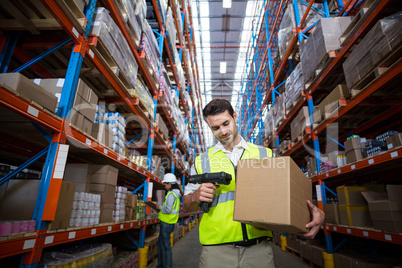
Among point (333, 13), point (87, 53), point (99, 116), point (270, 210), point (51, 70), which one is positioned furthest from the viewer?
point (333, 13)

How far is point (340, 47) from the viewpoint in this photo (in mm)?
4090

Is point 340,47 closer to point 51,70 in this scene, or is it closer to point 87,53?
point 87,53

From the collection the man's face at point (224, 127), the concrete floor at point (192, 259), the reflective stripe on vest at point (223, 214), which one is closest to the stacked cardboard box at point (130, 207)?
the concrete floor at point (192, 259)

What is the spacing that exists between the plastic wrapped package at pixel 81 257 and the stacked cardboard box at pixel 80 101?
4.59ft

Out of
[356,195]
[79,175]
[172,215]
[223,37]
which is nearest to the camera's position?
[79,175]

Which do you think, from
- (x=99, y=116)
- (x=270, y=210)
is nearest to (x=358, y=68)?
(x=270, y=210)

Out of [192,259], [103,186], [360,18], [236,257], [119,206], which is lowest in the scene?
[192,259]

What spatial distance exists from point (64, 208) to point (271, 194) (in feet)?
6.40

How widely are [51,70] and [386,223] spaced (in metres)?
5.08

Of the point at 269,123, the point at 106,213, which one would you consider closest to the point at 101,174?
the point at 106,213

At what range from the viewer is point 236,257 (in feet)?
4.82

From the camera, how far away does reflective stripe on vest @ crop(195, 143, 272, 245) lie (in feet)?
4.88

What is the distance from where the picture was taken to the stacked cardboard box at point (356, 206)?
3420mm

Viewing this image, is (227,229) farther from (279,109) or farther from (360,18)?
(279,109)
